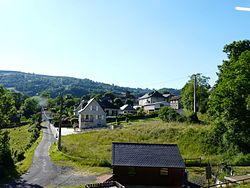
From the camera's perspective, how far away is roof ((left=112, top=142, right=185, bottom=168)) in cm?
2811

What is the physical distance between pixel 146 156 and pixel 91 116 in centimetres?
4695

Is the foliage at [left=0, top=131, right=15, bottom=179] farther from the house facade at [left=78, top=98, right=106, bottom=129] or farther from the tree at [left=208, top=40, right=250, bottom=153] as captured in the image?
the house facade at [left=78, top=98, right=106, bottom=129]

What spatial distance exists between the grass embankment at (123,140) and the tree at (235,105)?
3212 millimetres

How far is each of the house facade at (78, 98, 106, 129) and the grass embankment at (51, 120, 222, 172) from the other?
63.4ft

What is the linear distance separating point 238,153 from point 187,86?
126 ft

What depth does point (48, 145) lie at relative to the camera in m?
50.4

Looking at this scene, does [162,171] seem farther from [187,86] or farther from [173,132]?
[187,86]

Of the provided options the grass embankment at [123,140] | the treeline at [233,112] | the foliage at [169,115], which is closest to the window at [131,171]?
the grass embankment at [123,140]

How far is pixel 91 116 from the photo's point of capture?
75062mm

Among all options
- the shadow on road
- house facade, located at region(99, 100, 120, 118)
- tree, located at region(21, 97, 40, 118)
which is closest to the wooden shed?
the shadow on road

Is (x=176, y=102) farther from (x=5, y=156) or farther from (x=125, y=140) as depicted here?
(x=5, y=156)

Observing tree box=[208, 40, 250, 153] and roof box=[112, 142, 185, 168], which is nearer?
roof box=[112, 142, 185, 168]

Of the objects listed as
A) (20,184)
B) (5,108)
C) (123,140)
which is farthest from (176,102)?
(20,184)

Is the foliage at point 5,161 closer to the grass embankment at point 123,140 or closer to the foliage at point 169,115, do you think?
the grass embankment at point 123,140
